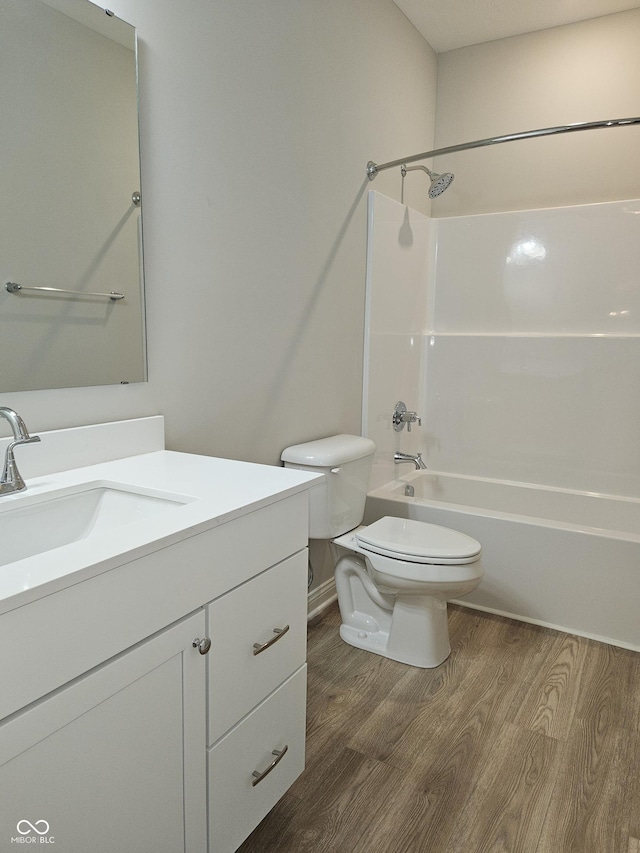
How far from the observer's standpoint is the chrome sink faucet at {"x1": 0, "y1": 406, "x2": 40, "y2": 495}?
1047 millimetres

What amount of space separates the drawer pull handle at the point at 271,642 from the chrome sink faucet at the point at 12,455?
21.6 inches

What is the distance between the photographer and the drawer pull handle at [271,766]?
117 cm

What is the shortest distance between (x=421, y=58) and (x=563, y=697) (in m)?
2.95

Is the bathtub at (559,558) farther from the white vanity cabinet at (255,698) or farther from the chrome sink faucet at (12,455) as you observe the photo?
the chrome sink faucet at (12,455)

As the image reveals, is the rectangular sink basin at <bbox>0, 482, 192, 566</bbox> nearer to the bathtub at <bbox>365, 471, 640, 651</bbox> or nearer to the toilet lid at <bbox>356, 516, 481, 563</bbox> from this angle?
the toilet lid at <bbox>356, 516, 481, 563</bbox>

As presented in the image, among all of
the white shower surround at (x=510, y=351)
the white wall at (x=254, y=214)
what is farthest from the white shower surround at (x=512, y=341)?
the white wall at (x=254, y=214)

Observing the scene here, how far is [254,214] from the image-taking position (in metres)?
1.82

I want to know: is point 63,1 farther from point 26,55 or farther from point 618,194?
point 618,194

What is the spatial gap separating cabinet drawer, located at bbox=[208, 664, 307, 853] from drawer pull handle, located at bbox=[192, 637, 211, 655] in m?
0.21

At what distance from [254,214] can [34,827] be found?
1623 millimetres

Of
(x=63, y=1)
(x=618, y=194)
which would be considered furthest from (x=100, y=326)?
(x=618, y=194)

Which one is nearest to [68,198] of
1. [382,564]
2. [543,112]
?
[382,564]

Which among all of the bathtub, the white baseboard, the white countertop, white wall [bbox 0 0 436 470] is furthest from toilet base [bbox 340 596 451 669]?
the white countertop

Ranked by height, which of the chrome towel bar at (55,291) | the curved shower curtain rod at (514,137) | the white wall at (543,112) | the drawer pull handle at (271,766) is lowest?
the drawer pull handle at (271,766)
